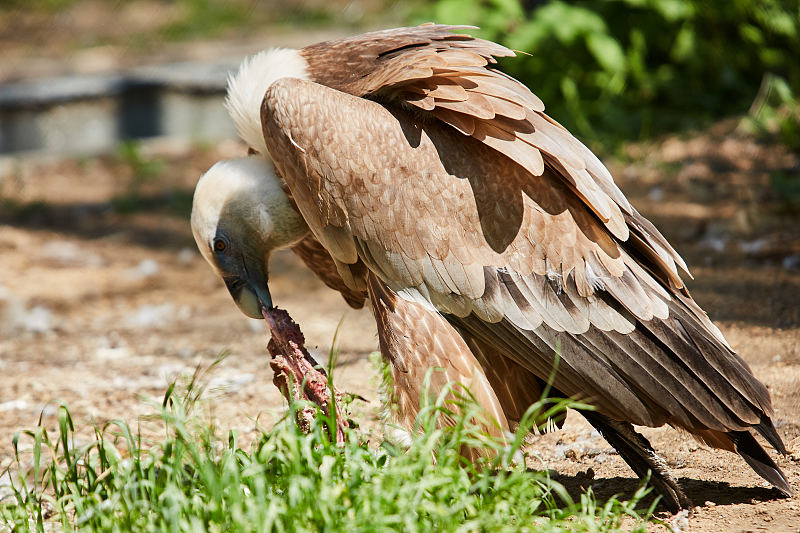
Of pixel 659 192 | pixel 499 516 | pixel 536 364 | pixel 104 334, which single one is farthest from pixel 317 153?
pixel 659 192

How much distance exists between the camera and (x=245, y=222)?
129 inches

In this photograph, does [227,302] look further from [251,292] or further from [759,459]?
[759,459]

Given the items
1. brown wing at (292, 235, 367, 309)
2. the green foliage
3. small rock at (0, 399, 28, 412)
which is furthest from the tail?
the green foliage

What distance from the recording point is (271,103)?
9.41 ft

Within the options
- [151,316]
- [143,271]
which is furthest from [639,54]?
[151,316]

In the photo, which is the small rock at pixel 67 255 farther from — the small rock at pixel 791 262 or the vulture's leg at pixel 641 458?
the small rock at pixel 791 262

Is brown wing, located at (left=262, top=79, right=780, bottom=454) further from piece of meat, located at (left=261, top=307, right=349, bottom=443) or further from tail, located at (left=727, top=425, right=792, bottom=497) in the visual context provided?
piece of meat, located at (left=261, top=307, right=349, bottom=443)

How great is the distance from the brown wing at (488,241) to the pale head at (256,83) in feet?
0.93

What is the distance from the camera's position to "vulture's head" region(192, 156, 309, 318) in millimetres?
3248

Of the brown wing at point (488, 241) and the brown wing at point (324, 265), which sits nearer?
the brown wing at point (488, 241)

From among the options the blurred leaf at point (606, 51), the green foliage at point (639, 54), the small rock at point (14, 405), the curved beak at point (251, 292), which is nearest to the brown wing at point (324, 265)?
the curved beak at point (251, 292)

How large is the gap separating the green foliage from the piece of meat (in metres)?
4.08

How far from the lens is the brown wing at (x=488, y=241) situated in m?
2.79

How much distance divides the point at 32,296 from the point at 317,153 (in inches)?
135
